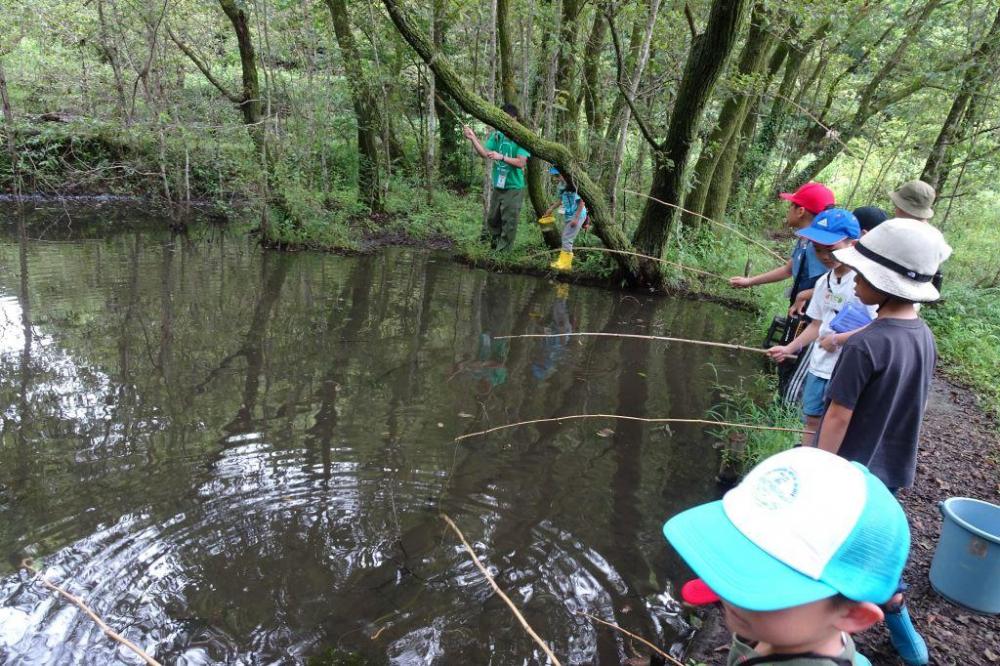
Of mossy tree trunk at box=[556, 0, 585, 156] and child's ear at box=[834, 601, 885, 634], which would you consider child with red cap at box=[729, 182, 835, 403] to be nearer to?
child's ear at box=[834, 601, 885, 634]

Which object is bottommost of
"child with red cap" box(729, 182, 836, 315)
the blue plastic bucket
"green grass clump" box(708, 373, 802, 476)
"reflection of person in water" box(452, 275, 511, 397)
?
"reflection of person in water" box(452, 275, 511, 397)

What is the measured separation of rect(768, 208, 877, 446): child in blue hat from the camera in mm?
3010

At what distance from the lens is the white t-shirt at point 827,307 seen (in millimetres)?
3117

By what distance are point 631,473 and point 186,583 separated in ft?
8.43

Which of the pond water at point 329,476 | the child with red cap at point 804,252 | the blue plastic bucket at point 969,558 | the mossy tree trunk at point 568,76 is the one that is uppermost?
the mossy tree trunk at point 568,76

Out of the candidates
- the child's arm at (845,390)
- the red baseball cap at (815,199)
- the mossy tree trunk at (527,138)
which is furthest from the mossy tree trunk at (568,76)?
the child's arm at (845,390)

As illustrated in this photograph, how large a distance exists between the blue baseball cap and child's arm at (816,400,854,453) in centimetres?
148


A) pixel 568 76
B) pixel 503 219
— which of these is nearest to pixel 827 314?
pixel 503 219

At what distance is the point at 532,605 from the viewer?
2844mm


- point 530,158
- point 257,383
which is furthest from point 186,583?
point 530,158

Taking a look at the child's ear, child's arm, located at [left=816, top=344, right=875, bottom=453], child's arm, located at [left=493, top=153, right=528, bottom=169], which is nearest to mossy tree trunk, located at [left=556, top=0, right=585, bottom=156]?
child's arm, located at [left=493, top=153, right=528, bottom=169]

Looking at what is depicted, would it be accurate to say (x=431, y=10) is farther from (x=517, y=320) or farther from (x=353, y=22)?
(x=517, y=320)

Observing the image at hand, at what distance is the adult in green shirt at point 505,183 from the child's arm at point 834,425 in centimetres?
693

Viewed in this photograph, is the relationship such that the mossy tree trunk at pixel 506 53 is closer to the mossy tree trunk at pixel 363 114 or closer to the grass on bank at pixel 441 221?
the grass on bank at pixel 441 221
